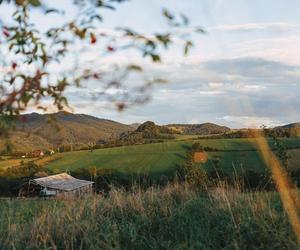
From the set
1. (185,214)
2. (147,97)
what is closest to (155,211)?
(185,214)

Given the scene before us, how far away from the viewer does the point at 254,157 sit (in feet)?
221

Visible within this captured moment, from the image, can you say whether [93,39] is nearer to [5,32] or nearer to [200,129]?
[5,32]

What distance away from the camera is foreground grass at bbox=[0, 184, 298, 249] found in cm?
594

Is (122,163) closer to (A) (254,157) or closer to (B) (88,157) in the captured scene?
(B) (88,157)

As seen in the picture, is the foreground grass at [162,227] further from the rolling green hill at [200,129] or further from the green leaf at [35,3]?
the rolling green hill at [200,129]

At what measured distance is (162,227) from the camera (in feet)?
22.1

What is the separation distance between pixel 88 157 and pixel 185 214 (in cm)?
7844

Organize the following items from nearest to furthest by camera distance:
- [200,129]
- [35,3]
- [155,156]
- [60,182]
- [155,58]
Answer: [35,3]
[155,58]
[60,182]
[155,156]
[200,129]

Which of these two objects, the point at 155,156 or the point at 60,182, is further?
the point at 155,156

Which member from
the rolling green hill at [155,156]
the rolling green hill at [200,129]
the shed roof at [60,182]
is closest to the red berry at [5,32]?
the rolling green hill at [155,156]

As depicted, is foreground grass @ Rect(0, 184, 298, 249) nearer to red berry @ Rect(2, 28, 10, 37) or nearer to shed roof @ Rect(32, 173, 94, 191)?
red berry @ Rect(2, 28, 10, 37)

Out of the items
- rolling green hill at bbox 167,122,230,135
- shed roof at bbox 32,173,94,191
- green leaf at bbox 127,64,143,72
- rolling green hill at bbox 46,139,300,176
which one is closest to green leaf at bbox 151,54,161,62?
green leaf at bbox 127,64,143,72

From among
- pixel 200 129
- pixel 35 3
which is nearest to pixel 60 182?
pixel 200 129

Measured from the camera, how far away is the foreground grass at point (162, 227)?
5938mm
